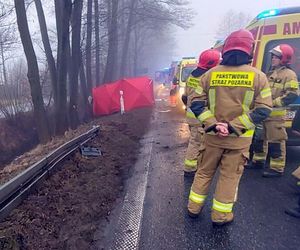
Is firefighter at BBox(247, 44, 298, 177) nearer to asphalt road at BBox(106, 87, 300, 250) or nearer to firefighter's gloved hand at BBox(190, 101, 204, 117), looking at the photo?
asphalt road at BBox(106, 87, 300, 250)

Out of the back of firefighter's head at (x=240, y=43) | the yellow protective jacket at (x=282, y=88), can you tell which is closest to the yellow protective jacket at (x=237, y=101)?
the back of firefighter's head at (x=240, y=43)

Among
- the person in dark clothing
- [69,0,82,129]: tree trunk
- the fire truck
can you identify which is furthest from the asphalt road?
the fire truck

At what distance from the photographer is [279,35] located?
Answer: 19.7 ft

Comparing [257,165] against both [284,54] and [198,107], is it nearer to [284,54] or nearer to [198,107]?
[284,54]

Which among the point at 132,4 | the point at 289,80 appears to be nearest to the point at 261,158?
the point at 289,80

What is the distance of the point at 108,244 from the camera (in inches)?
135

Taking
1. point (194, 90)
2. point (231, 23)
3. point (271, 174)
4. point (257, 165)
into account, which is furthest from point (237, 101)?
point (231, 23)

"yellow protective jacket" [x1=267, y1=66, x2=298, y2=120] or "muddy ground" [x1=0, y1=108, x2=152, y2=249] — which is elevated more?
"yellow protective jacket" [x1=267, y1=66, x2=298, y2=120]

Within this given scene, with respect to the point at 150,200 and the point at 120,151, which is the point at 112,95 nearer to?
the point at 120,151

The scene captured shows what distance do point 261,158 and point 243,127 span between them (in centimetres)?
238

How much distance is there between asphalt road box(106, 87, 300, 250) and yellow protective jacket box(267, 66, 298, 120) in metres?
1.02

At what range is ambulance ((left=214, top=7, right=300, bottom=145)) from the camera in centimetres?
592

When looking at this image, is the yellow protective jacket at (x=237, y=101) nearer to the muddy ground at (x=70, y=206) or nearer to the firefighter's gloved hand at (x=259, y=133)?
the muddy ground at (x=70, y=206)

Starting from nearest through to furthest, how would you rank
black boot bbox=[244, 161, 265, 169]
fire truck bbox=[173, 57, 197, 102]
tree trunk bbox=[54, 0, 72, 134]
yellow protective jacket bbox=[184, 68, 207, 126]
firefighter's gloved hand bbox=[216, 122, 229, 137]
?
firefighter's gloved hand bbox=[216, 122, 229, 137] → yellow protective jacket bbox=[184, 68, 207, 126] → black boot bbox=[244, 161, 265, 169] → tree trunk bbox=[54, 0, 72, 134] → fire truck bbox=[173, 57, 197, 102]
